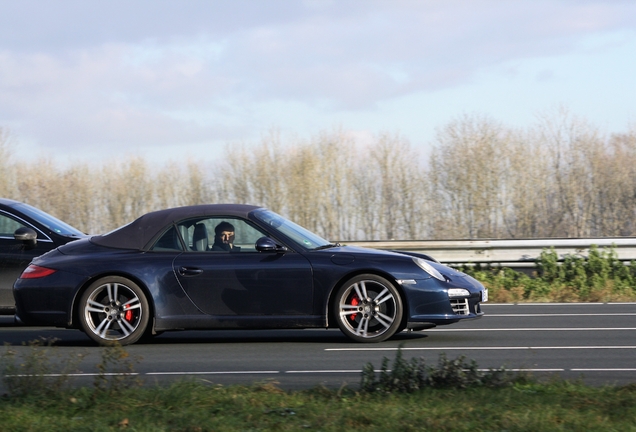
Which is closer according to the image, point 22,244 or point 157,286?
point 157,286

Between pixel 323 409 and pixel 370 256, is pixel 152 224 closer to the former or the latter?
pixel 370 256

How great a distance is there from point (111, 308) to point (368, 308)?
2632 millimetres

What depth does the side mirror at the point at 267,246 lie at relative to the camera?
9492 millimetres

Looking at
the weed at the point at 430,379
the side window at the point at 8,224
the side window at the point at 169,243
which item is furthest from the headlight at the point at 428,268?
the side window at the point at 8,224

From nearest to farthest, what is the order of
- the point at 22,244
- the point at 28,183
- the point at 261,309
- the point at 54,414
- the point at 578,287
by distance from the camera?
1. the point at 54,414
2. the point at 261,309
3. the point at 22,244
4. the point at 578,287
5. the point at 28,183

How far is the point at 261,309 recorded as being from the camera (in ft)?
30.9

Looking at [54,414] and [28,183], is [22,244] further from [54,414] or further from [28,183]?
[28,183]

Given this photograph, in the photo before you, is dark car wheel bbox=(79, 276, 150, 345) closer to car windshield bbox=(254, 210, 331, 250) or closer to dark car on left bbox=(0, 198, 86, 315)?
car windshield bbox=(254, 210, 331, 250)

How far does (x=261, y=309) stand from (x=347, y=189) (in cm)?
1962

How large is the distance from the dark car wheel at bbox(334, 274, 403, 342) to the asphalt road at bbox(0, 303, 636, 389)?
0.15 m

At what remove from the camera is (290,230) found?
999cm

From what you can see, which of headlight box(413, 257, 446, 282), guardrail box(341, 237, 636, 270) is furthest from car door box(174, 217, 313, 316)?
guardrail box(341, 237, 636, 270)

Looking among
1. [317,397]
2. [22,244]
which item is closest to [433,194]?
[22,244]

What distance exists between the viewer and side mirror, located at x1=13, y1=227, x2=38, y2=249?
11359 mm
